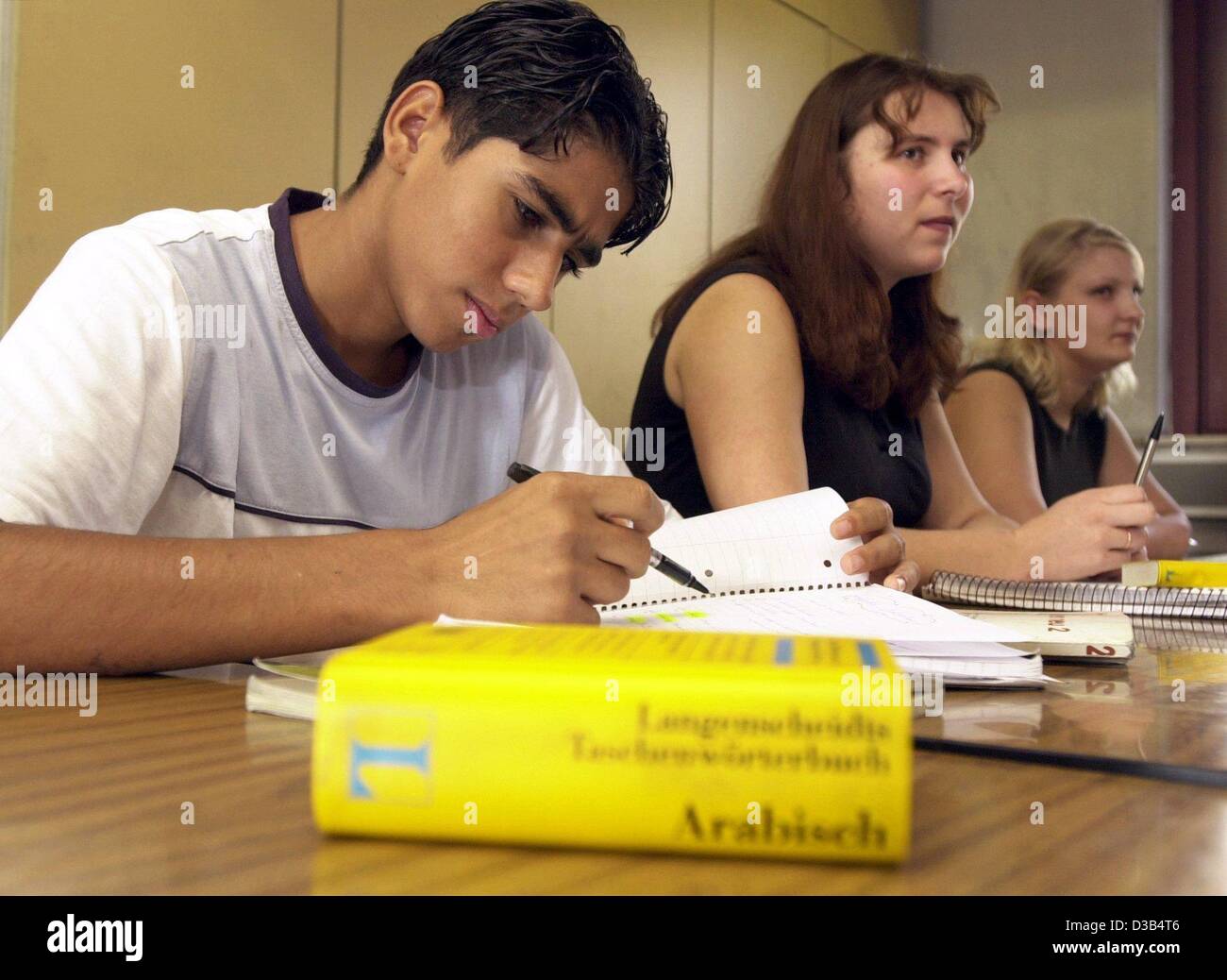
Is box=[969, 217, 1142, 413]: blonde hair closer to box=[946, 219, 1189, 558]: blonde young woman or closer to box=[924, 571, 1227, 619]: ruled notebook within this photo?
box=[946, 219, 1189, 558]: blonde young woman

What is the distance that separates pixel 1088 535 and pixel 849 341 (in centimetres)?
37

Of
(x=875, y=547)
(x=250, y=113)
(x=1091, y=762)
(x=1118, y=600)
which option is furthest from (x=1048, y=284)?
(x=1091, y=762)

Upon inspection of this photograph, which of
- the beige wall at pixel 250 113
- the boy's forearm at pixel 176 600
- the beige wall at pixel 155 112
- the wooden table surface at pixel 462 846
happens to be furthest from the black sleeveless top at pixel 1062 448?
the wooden table surface at pixel 462 846

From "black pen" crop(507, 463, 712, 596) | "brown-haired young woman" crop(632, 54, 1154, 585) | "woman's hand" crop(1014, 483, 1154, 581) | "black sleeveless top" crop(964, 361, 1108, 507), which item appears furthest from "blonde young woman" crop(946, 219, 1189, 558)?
"black pen" crop(507, 463, 712, 596)

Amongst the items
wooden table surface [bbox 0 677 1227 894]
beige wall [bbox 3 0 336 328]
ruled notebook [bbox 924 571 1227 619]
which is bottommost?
wooden table surface [bbox 0 677 1227 894]

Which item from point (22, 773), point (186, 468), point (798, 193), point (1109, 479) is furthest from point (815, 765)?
point (1109, 479)

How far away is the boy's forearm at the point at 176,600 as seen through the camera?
62 centimetres

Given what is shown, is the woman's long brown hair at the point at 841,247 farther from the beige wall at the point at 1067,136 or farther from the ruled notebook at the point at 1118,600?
the beige wall at the point at 1067,136

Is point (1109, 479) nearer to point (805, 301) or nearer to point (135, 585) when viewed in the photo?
point (805, 301)

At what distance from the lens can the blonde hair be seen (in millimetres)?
2244

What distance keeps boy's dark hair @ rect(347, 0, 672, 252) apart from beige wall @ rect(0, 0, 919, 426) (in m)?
0.63

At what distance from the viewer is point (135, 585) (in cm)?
62

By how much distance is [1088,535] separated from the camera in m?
1.31

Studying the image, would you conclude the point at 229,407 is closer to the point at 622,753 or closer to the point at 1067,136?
the point at 622,753
